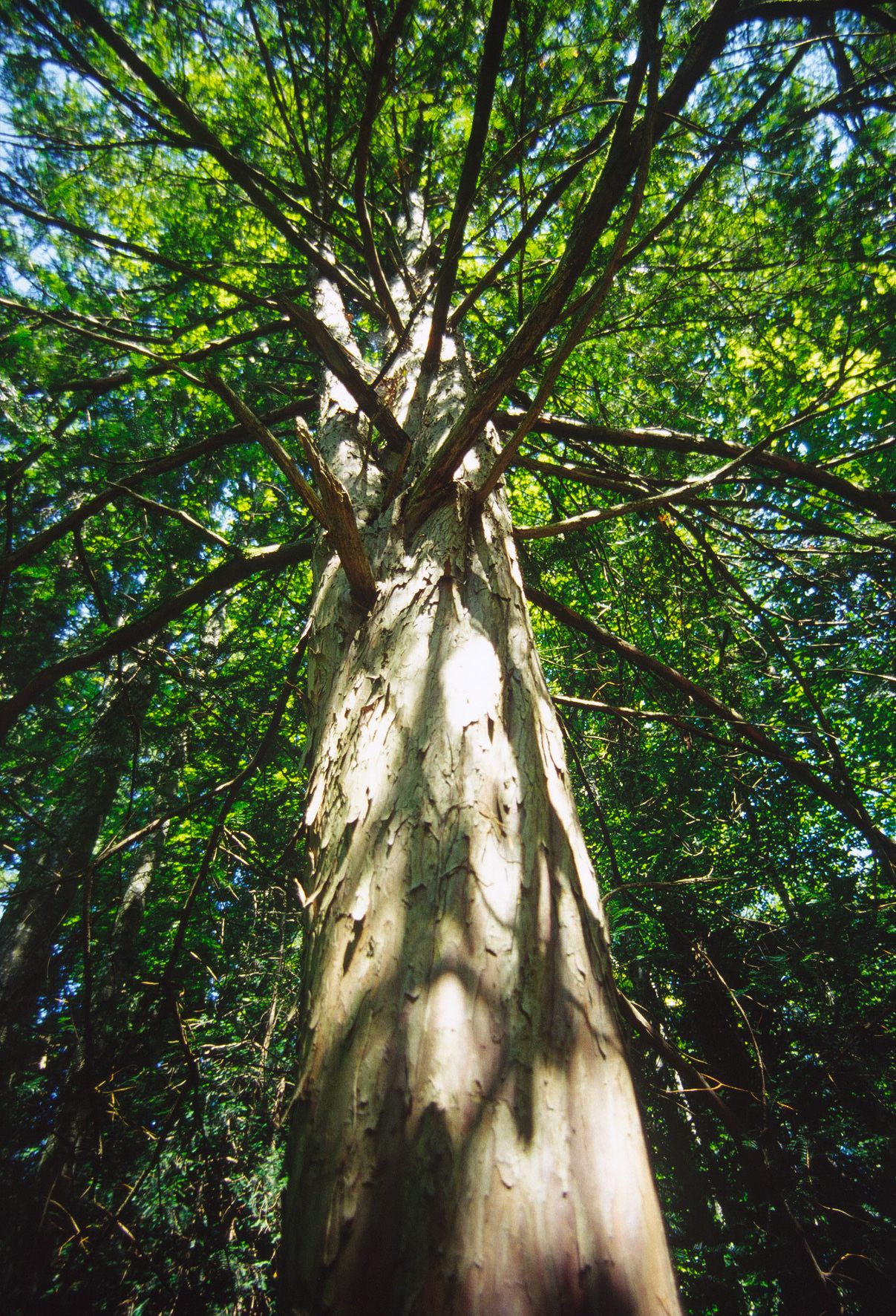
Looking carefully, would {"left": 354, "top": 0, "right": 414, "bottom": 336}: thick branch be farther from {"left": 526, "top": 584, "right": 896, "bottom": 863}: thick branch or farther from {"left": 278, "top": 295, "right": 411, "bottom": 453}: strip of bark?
{"left": 526, "top": 584, "right": 896, "bottom": 863}: thick branch

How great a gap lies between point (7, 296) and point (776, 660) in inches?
207

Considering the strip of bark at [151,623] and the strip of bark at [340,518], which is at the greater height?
the strip of bark at [151,623]

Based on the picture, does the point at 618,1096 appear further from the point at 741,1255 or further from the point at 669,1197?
the point at 669,1197

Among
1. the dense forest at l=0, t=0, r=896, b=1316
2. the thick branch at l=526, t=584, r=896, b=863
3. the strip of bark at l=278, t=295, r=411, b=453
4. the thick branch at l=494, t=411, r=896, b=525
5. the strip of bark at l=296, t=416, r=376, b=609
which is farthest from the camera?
the thick branch at l=494, t=411, r=896, b=525

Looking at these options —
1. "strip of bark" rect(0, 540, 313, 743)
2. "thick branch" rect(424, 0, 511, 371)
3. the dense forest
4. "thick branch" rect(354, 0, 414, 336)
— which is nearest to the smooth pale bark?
the dense forest

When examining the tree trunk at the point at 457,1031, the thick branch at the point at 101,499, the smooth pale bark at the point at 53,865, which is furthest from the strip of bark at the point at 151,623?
the tree trunk at the point at 457,1031

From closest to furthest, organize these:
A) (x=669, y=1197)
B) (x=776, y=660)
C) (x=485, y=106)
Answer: (x=485, y=106) < (x=776, y=660) < (x=669, y=1197)

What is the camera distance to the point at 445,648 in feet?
4.71

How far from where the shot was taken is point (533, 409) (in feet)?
4.97

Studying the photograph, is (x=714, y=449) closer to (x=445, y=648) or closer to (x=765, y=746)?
(x=765, y=746)

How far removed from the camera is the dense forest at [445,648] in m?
0.89

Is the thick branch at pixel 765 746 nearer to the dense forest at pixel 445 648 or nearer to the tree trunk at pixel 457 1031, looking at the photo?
the dense forest at pixel 445 648

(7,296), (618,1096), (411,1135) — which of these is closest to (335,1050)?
(411,1135)

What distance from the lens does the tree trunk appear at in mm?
705
